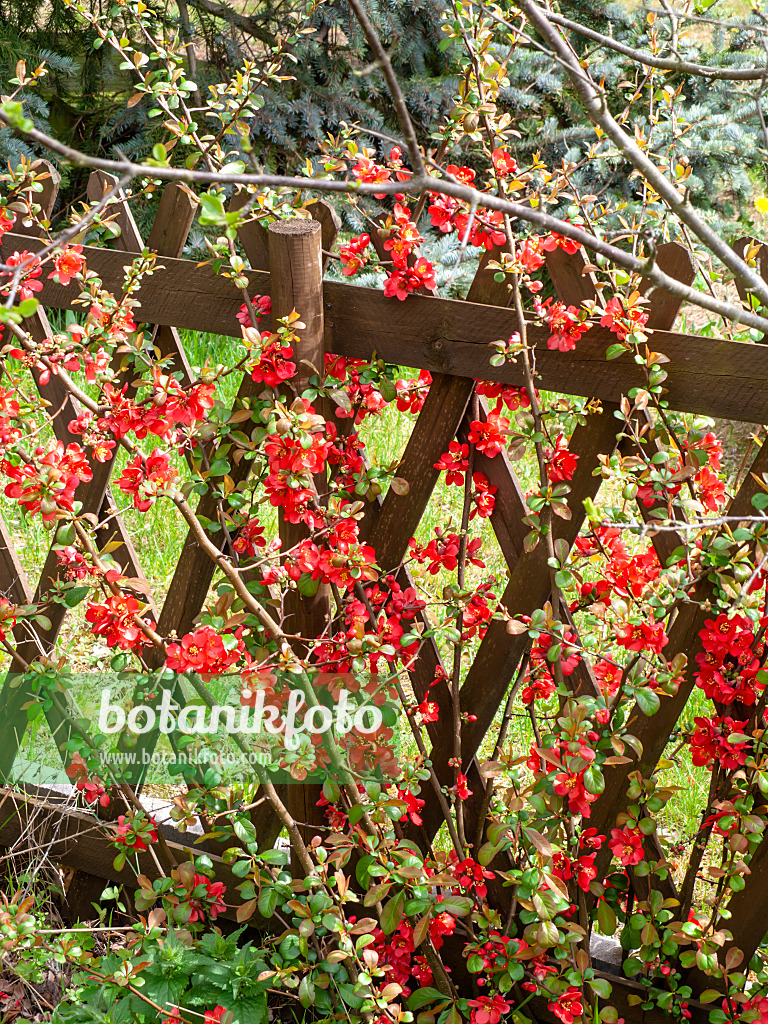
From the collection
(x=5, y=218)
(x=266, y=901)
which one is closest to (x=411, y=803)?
(x=266, y=901)

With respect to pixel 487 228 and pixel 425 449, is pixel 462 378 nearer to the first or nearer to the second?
pixel 425 449

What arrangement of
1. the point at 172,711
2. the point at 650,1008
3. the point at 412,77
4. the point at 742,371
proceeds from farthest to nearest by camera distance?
the point at 412,77 → the point at 172,711 → the point at 650,1008 → the point at 742,371

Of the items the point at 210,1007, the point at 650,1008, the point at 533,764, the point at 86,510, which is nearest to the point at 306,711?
the point at 533,764

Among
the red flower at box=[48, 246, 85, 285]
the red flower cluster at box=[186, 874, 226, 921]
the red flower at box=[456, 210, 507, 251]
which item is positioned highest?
the red flower at box=[456, 210, 507, 251]

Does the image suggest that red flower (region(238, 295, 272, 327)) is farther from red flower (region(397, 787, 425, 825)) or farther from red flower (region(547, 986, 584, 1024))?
red flower (region(547, 986, 584, 1024))

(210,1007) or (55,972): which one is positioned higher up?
(210,1007)

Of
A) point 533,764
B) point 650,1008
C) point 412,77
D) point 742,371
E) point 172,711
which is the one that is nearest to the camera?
point 742,371

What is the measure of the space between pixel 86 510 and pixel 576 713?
3.91 ft

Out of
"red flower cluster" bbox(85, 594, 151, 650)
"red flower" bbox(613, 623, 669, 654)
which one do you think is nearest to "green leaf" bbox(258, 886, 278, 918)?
"red flower cluster" bbox(85, 594, 151, 650)

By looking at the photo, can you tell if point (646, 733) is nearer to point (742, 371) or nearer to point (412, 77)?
point (742, 371)

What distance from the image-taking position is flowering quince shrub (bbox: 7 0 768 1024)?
1333 mm

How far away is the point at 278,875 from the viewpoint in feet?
4.84

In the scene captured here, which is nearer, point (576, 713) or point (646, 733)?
point (576, 713)

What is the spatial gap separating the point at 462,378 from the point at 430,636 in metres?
0.46
